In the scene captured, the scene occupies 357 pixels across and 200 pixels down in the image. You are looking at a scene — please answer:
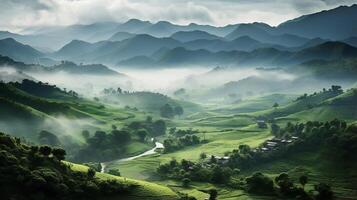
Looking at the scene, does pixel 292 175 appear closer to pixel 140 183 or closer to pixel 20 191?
pixel 140 183

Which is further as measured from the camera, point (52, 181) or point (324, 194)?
point (324, 194)

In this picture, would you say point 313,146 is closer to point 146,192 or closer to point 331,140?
point 331,140

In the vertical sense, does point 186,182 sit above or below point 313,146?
below

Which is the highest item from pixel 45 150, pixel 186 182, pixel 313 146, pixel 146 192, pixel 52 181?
pixel 45 150

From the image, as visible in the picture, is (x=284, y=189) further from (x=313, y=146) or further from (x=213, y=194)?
(x=313, y=146)

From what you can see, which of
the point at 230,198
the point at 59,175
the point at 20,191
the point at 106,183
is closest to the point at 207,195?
the point at 230,198

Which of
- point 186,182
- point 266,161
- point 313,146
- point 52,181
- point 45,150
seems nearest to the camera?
point 52,181

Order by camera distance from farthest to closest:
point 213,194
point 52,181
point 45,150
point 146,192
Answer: point 213,194, point 146,192, point 45,150, point 52,181

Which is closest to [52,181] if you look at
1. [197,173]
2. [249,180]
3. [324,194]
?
[249,180]

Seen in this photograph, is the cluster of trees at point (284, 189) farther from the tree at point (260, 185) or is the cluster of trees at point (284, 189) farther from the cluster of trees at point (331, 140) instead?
the cluster of trees at point (331, 140)
